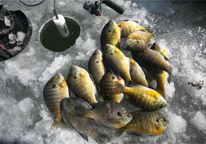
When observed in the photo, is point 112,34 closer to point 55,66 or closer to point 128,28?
point 128,28

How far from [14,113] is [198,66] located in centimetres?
324

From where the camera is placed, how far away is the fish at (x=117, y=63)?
2.00 metres

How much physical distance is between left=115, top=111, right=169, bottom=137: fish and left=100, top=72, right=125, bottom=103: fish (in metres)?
0.35

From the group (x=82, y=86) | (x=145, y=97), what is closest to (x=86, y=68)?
(x=82, y=86)

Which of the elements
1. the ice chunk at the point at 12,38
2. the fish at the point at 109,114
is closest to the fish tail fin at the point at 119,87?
the fish at the point at 109,114

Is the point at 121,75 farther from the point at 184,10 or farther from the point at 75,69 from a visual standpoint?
the point at 184,10

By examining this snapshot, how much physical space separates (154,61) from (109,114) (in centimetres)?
103

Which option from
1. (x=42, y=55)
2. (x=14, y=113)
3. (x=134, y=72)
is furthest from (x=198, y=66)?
(x=14, y=113)

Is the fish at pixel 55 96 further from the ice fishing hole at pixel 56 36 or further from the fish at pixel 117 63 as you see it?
the ice fishing hole at pixel 56 36

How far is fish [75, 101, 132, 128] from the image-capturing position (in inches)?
66.7

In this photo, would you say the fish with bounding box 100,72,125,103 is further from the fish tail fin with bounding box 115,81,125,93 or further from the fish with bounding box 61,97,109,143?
the fish with bounding box 61,97,109,143

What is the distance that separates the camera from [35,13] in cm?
308

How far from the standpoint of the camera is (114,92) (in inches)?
72.7

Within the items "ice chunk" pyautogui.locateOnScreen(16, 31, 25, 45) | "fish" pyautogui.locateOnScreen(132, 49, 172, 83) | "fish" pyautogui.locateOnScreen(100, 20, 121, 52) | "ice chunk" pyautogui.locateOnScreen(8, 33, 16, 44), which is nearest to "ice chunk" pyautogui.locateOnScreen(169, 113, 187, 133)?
"fish" pyautogui.locateOnScreen(132, 49, 172, 83)
